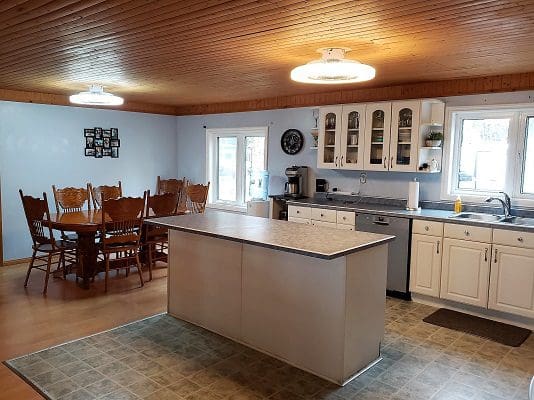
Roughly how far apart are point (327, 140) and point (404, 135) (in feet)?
3.18

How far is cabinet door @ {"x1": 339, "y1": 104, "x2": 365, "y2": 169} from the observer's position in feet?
16.4

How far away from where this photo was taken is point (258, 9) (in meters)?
2.35

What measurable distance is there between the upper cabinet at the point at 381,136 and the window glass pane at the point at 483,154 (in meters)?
0.26

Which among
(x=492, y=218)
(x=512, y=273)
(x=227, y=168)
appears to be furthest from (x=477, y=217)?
(x=227, y=168)

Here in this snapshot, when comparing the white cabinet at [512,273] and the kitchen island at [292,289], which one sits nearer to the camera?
the kitchen island at [292,289]

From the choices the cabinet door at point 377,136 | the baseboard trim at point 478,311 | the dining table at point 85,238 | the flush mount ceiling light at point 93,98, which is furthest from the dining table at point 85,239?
the baseboard trim at point 478,311

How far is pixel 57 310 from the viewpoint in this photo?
4.07 meters

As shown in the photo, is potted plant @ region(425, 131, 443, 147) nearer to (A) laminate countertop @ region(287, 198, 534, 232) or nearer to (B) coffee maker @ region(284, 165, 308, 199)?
→ (A) laminate countertop @ region(287, 198, 534, 232)

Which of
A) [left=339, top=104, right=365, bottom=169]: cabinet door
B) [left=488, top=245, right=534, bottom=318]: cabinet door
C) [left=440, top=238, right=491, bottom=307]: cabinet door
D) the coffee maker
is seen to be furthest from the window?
[left=488, top=245, right=534, bottom=318]: cabinet door

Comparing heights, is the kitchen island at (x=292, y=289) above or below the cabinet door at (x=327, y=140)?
below

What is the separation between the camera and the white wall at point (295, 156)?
475 cm

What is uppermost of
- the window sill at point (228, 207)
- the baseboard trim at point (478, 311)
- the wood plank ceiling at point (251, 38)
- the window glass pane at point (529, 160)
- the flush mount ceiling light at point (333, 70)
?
the wood plank ceiling at point (251, 38)

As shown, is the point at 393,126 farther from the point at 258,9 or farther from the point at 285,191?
the point at 258,9

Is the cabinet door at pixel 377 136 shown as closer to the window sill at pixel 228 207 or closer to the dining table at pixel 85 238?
the window sill at pixel 228 207
